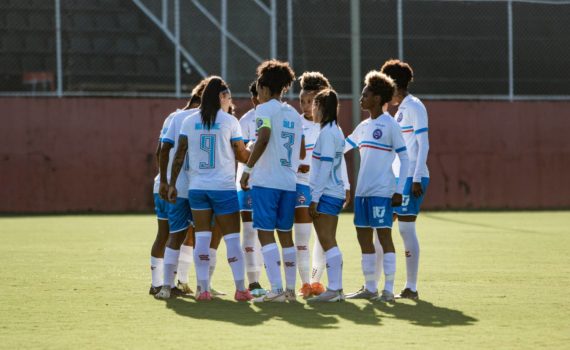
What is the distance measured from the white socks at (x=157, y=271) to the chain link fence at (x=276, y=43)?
1365 cm

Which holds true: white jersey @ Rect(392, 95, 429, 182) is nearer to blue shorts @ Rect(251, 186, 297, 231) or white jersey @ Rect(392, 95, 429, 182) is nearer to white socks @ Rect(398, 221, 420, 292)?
white socks @ Rect(398, 221, 420, 292)

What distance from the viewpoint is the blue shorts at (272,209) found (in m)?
7.87

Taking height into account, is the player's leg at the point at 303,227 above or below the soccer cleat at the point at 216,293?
above

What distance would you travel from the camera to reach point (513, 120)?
23344 millimetres

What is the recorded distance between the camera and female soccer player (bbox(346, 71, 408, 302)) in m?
8.02

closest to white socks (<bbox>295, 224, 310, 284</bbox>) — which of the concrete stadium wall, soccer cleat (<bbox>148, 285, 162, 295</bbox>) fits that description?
soccer cleat (<bbox>148, 285, 162, 295</bbox>)

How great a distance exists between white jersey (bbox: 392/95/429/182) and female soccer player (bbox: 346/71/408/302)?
0.72ft

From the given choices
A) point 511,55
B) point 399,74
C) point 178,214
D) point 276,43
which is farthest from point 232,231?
point 511,55

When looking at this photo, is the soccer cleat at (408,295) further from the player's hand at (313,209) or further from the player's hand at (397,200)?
the player's hand at (313,209)

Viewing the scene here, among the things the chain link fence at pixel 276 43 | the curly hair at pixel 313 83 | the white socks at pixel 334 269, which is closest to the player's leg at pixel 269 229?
the white socks at pixel 334 269

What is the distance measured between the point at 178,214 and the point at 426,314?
2194mm

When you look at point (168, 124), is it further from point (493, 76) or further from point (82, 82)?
point (493, 76)

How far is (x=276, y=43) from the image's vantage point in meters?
22.5

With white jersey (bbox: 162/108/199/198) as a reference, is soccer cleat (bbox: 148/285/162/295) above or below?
below
